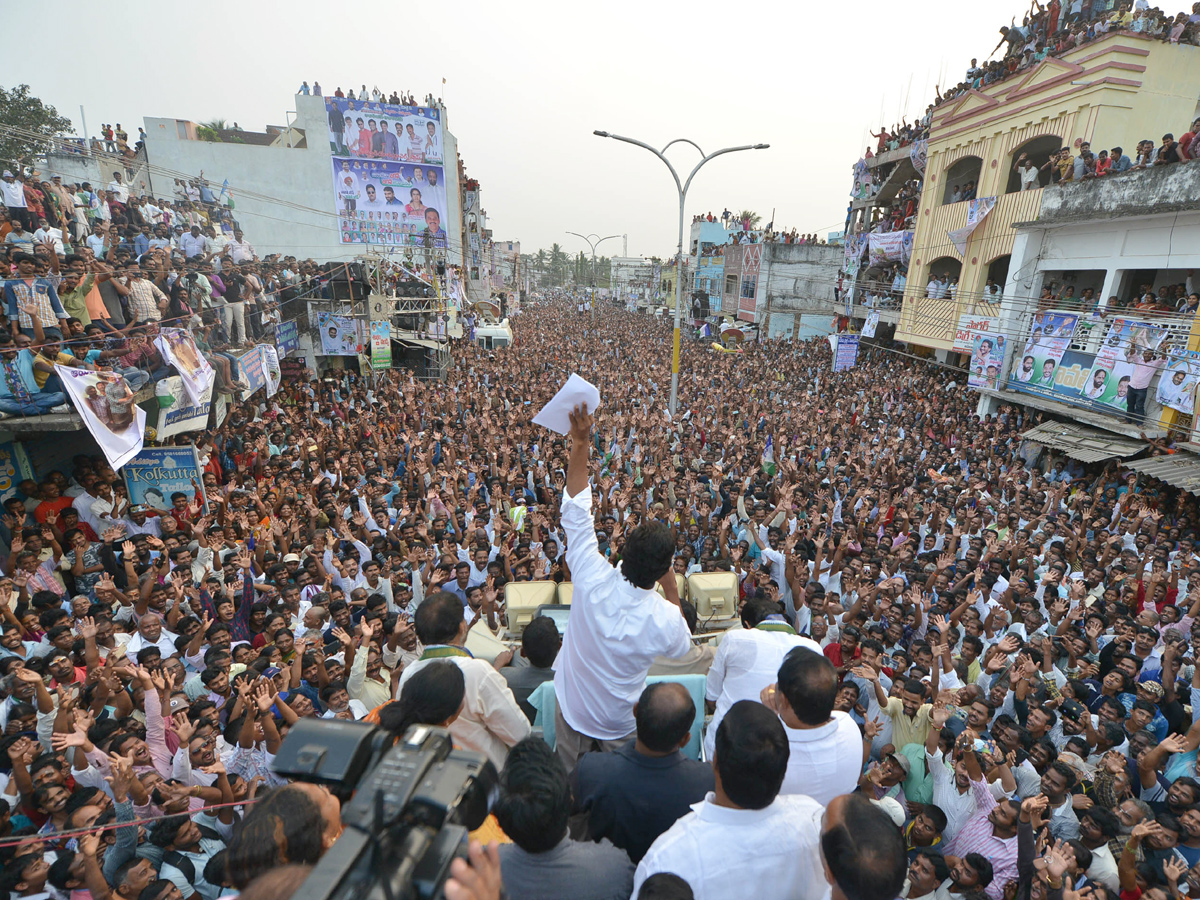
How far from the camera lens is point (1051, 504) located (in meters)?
8.56

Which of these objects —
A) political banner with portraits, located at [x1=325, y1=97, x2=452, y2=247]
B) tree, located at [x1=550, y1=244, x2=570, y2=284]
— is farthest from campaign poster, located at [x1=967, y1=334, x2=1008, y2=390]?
tree, located at [x1=550, y1=244, x2=570, y2=284]

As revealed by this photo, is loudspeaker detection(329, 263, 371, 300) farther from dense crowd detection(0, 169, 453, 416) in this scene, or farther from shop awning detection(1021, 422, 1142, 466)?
shop awning detection(1021, 422, 1142, 466)

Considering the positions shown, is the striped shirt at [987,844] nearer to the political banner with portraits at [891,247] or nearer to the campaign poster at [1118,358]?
the campaign poster at [1118,358]

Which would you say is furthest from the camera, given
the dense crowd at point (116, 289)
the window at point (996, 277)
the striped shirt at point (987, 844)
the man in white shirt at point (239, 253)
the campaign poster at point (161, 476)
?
the window at point (996, 277)

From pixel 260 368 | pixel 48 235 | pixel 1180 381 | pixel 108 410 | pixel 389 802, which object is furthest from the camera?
pixel 260 368

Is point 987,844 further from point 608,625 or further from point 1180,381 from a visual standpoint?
point 1180,381

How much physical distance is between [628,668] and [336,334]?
50.8 feet

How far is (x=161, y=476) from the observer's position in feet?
22.8

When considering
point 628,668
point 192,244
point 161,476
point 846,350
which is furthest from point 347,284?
point 628,668

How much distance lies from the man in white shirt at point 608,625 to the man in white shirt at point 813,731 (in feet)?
1.61

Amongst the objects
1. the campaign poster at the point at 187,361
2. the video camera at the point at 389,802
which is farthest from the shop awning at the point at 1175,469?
the campaign poster at the point at 187,361

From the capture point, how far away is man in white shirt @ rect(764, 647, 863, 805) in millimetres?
2141

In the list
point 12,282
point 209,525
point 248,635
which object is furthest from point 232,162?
point 248,635

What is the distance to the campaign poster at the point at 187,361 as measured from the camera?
7602 millimetres
